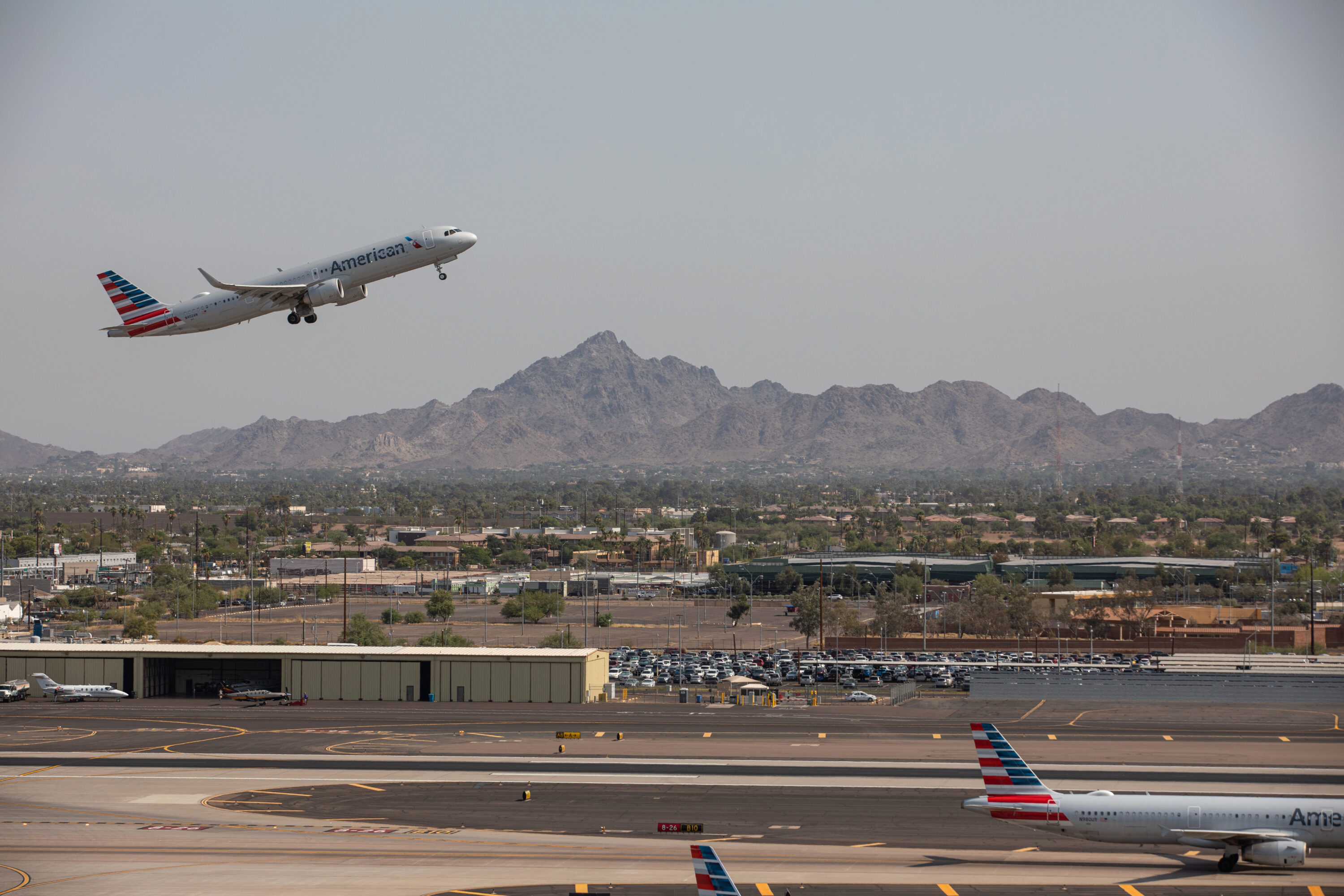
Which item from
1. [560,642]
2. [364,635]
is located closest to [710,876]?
[560,642]

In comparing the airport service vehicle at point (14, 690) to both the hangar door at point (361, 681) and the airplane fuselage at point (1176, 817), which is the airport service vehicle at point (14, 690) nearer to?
the hangar door at point (361, 681)

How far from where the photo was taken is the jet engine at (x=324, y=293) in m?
56.7

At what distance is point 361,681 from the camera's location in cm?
9638

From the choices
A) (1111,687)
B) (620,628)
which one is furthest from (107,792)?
(620,628)

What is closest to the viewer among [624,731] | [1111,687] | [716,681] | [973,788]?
[973,788]

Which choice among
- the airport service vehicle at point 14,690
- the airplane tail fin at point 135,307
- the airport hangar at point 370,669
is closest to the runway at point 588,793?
the airport hangar at point 370,669

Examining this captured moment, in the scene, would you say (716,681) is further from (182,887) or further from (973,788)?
(182,887)

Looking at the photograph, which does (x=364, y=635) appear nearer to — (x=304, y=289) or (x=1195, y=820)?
(x=304, y=289)

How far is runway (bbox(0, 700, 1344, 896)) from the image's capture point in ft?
162

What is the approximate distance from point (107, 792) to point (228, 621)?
117m

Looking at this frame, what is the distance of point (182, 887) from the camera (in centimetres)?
4812

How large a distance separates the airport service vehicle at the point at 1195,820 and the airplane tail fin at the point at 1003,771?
63 millimetres

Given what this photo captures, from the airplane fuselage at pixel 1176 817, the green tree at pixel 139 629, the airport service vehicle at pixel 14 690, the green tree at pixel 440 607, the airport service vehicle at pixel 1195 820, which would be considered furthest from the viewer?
the green tree at pixel 440 607

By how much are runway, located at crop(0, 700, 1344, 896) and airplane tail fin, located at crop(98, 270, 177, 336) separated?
23.2m
